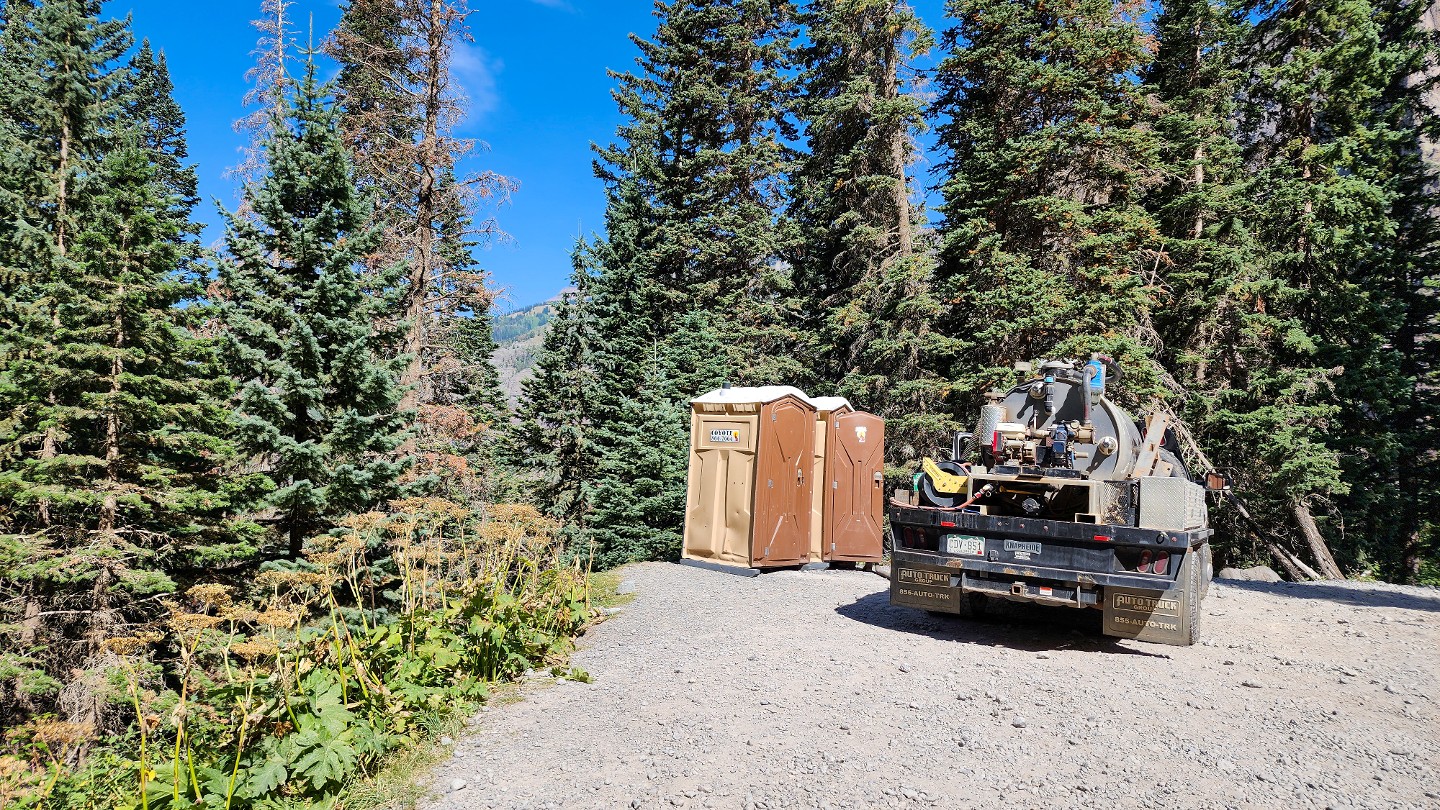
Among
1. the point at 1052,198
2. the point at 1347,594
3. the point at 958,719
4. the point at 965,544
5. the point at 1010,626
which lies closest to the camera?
the point at 958,719

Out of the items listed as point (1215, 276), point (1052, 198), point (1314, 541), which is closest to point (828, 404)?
point (1052, 198)

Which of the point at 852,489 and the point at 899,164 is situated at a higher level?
the point at 899,164

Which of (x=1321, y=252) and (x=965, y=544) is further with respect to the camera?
(x=1321, y=252)

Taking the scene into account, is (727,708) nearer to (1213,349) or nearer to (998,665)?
(998,665)

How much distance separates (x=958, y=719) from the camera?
163 inches

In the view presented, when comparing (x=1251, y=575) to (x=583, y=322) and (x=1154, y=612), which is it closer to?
(x=1154, y=612)

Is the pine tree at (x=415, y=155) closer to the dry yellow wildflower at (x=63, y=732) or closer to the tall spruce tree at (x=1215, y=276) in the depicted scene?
the dry yellow wildflower at (x=63, y=732)

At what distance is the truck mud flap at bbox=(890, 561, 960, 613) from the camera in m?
6.02

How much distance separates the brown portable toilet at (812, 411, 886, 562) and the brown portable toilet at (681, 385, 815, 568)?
42 centimetres

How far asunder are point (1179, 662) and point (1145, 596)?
31.3 inches

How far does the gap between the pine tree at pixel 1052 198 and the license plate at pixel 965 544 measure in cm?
842

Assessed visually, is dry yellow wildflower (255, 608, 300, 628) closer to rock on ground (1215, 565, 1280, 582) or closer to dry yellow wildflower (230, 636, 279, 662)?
dry yellow wildflower (230, 636, 279, 662)

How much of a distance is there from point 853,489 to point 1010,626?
439 centimetres

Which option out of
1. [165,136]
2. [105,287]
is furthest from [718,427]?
[165,136]
